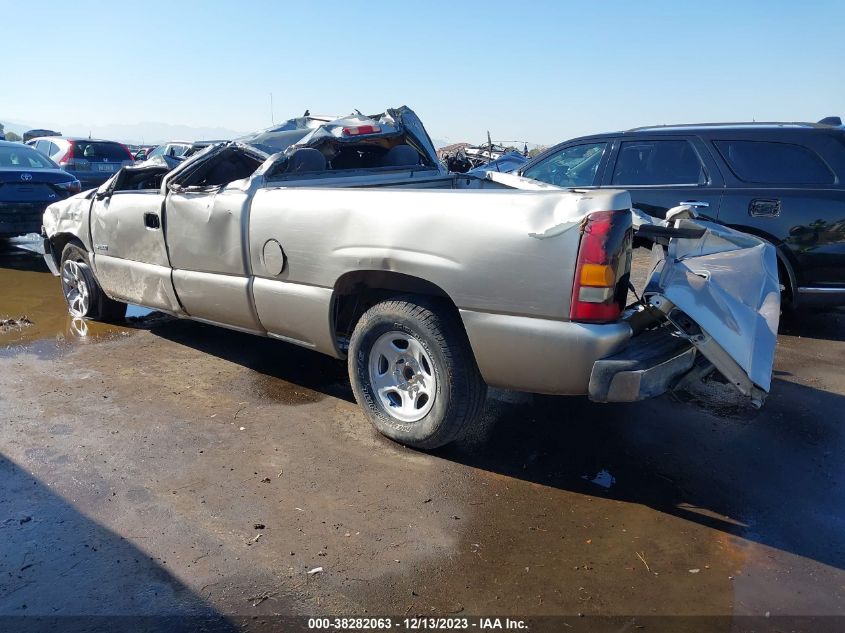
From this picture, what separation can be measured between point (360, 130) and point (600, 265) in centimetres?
290

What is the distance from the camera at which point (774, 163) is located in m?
5.77

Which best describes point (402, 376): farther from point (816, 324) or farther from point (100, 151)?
point (100, 151)

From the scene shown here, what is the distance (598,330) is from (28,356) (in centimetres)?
454

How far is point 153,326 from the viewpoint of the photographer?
6.25m

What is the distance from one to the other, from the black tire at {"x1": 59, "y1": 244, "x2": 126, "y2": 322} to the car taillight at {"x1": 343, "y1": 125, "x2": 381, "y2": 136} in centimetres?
265

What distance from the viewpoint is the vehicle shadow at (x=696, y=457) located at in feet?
10.3

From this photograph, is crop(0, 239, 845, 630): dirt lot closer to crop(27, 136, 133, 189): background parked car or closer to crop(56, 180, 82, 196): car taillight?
crop(56, 180, 82, 196): car taillight

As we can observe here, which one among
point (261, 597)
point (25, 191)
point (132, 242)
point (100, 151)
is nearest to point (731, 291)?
A: point (261, 597)

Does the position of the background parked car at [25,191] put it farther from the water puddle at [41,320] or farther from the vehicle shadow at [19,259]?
the water puddle at [41,320]

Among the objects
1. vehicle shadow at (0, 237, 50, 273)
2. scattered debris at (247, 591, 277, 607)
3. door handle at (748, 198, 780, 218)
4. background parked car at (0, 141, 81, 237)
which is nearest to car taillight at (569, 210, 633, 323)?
scattered debris at (247, 591, 277, 607)

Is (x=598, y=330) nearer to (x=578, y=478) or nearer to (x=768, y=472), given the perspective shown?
(x=578, y=478)

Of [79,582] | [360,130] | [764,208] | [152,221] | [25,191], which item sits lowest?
[79,582]

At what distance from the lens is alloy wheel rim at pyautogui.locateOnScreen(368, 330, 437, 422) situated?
3.63m

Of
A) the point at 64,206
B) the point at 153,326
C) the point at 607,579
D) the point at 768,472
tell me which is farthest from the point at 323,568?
the point at 64,206
